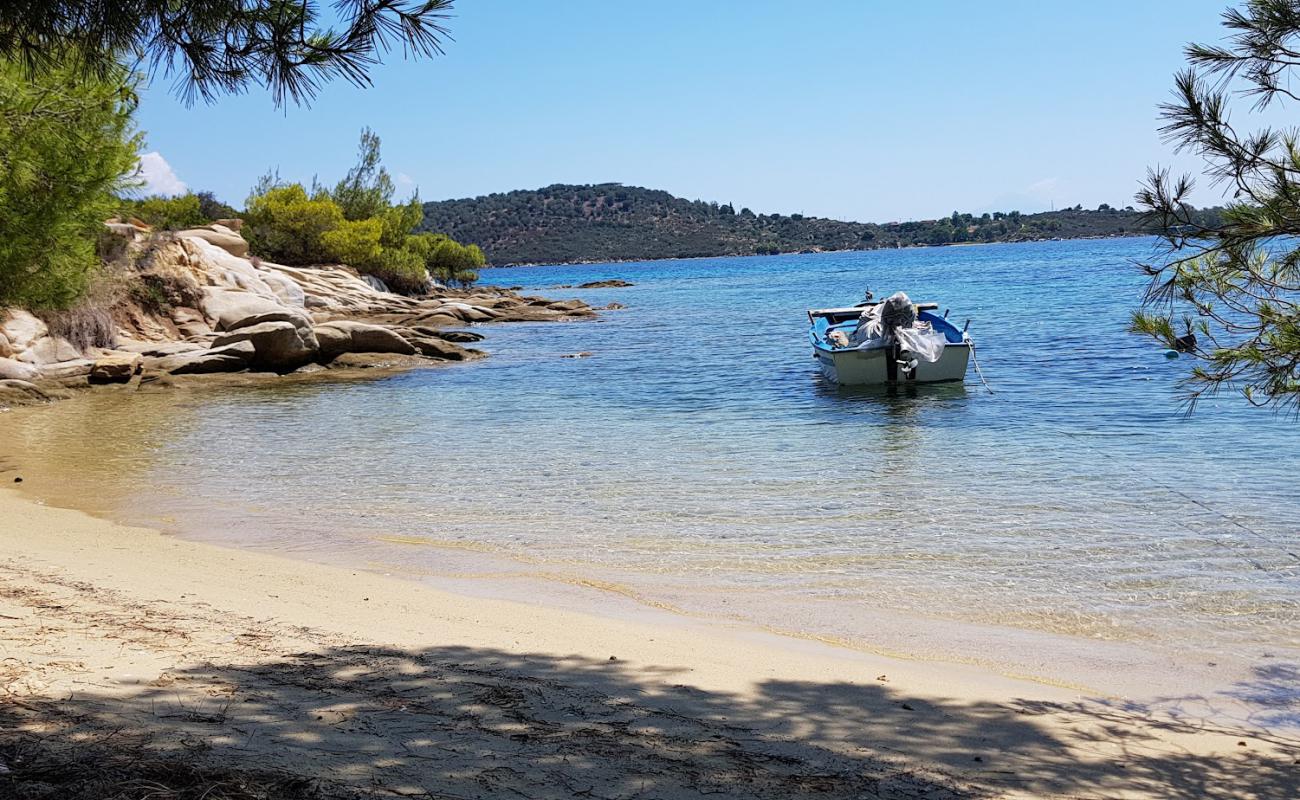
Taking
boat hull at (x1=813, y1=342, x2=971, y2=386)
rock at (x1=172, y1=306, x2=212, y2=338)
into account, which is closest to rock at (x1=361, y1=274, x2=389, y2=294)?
rock at (x1=172, y1=306, x2=212, y2=338)

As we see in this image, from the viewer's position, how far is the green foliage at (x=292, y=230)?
5234 cm

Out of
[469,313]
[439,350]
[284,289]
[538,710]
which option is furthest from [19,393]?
[469,313]

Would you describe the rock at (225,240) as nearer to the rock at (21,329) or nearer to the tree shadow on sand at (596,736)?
the rock at (21,329)

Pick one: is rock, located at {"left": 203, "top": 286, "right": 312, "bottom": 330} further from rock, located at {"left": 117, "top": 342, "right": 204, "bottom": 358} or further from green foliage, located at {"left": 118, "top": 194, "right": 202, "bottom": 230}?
green foliage, located at {"left": 118, "top": 194, "right": 202, "bottom": 230}

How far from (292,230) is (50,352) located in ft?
102

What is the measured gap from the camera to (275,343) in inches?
1000

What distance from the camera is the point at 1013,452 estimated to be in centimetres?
1360

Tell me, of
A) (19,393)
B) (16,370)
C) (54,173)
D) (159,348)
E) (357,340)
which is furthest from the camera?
(357,340)

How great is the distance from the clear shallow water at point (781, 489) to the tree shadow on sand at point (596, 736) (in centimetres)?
183

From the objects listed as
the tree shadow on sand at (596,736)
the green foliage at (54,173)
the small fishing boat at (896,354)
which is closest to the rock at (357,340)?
the green foliage at (54,173)

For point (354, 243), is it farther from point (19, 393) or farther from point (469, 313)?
point (19, 393)

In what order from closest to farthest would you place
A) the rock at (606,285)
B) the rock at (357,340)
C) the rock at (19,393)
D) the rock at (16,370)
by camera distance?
the rock at (19,393)
the rock at (16,370)
the rock at (357,340)
the rock at (606,285)

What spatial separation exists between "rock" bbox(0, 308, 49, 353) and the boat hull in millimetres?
16947

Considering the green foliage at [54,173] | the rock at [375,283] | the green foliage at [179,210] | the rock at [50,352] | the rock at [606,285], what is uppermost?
the green foliage at [179,210]
